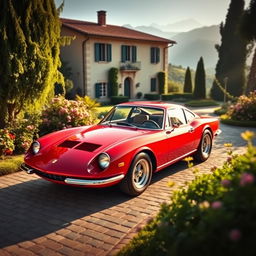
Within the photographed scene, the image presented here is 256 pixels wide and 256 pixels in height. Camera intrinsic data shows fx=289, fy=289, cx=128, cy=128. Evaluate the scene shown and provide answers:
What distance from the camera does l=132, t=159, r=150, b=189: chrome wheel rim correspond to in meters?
5.06

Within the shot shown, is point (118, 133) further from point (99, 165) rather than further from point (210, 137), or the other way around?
point (210, 137)

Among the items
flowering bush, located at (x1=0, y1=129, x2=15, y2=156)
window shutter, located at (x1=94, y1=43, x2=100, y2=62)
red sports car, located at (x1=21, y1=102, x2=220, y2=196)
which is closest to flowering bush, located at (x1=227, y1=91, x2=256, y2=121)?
red sports car, located at (x1=21, y1=102, x2=220, y2=196)

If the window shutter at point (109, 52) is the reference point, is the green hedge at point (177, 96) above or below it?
below

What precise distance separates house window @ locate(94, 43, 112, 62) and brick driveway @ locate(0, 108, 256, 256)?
2156 centimetres

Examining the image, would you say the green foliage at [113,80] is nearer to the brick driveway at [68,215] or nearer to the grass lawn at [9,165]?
the grass lawn at [9,165]

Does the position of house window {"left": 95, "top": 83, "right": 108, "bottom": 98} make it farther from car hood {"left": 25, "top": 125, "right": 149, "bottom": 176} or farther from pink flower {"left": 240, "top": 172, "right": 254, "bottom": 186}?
pink flower {"left": 240, "top": 172, "right": 254, "bottom": 186}

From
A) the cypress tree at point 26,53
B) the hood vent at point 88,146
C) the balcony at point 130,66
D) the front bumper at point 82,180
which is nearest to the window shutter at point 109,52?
the balcony at point 130,66

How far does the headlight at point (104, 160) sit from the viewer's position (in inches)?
177

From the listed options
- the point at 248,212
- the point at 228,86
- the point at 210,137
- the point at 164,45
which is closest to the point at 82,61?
the point at 164,45

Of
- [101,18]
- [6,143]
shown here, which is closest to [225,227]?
[6,143]

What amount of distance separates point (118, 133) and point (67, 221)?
6.19 ft

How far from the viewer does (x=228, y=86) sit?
110ft

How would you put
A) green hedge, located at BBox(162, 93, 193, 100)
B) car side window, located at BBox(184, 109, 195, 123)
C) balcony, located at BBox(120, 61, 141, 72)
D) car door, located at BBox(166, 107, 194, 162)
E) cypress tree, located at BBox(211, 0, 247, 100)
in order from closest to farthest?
car door, located at BBox(166, 107, 194, 162) → car side window, located at BBox(184, 109, 195, 123) → balcony, located at BBox(120, 61, 141, 72) → green hedge, located at BBox(162, 93, 193, 100) → cypress tree, located at BBox(211, 0, 247, 100)

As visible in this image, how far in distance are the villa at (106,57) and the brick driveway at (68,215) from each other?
68.4ft
